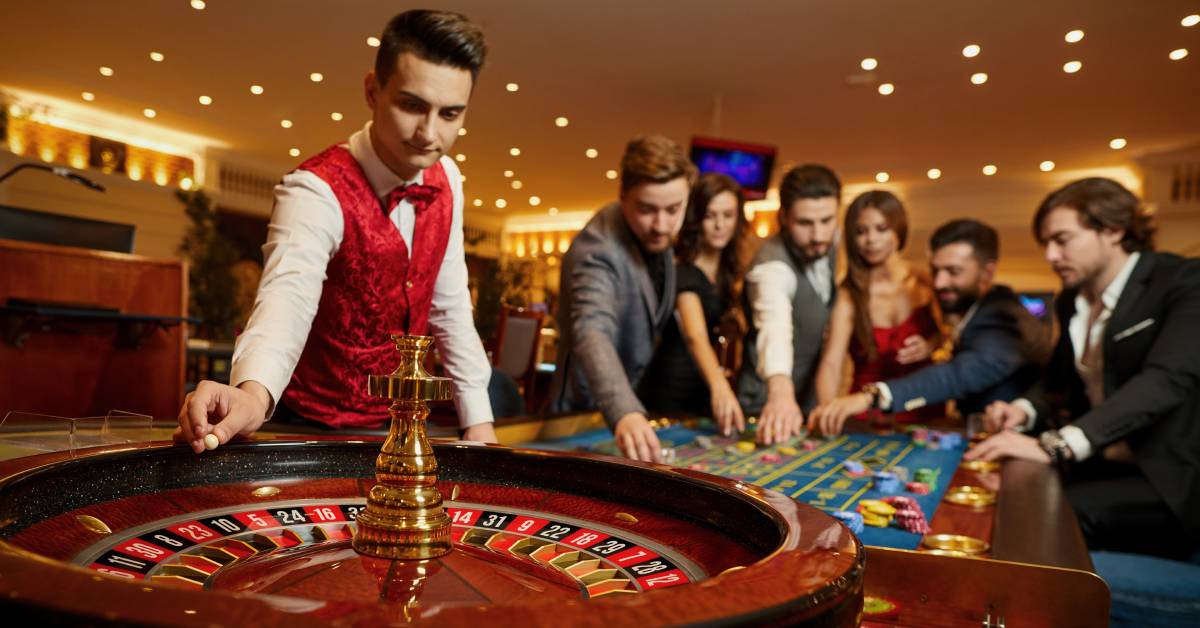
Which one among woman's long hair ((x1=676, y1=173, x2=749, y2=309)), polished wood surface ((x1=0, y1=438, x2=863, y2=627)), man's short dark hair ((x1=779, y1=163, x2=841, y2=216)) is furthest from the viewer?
woman's long hair ((x1=676, y1=173, x2=749, y2=309))

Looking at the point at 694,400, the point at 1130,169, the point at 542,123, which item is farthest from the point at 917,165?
the point at 694,400

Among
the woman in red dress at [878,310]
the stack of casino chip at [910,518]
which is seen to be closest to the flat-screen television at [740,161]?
the woman in red dress at [878,310]

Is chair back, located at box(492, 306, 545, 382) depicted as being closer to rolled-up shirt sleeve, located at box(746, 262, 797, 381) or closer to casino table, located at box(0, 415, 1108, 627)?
rolled-up shirt sleeve, located at box(746, 262, 797, 381)

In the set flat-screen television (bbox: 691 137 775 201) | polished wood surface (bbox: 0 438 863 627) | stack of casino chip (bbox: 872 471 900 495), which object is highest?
flat-screen television (bbox: 691 137 775 201)

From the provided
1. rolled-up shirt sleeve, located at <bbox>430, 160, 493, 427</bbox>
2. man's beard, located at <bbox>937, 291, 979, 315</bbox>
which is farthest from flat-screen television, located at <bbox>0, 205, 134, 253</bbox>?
man's beard, located at <bbox>937, 291, 979, 315</bbox>

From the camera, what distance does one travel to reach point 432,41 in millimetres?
1362

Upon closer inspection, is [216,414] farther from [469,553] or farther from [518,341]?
[518,341]

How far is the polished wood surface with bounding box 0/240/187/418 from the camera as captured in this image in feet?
11.9

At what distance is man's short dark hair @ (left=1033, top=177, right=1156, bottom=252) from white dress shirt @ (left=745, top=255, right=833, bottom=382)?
0.90 metres

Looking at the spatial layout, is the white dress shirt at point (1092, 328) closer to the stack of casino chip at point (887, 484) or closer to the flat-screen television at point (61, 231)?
the stack of casino chip at point (887, 484)

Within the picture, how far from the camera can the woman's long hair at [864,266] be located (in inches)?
A: 130

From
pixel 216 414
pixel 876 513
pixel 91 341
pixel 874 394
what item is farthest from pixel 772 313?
pixel 91 341

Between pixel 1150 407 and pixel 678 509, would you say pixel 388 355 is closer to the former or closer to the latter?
pixel 678 509

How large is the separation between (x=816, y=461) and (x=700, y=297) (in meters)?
1.34
